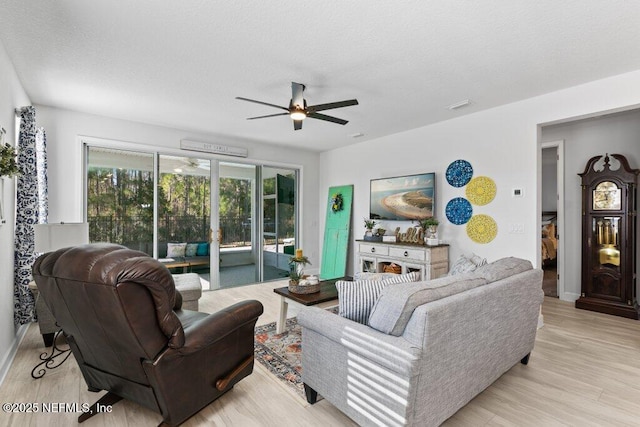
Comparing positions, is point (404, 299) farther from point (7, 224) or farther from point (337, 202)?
point (337, 202)

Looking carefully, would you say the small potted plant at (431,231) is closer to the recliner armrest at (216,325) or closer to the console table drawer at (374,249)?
the console table drawer at (374,249)

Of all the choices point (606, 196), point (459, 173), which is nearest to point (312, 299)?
point (459, 173)

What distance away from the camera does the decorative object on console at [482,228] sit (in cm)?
391

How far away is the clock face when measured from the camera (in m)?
3.82

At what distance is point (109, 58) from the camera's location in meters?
2.66

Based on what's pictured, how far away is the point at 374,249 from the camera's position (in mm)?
4898

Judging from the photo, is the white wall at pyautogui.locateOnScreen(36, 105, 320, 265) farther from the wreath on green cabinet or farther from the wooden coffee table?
the wooden coffee table

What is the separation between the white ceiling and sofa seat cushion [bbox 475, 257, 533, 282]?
5.66ft

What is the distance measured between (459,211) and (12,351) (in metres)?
5.00

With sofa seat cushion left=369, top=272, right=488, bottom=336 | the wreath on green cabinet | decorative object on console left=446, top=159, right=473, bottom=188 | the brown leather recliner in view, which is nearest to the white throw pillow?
the wreath on green cabinet

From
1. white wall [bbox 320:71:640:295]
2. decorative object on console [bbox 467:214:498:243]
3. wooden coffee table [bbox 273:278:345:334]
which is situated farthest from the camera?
decorative object on console [bbox 467:214:498:243]

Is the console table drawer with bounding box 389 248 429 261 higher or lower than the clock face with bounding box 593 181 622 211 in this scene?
lower

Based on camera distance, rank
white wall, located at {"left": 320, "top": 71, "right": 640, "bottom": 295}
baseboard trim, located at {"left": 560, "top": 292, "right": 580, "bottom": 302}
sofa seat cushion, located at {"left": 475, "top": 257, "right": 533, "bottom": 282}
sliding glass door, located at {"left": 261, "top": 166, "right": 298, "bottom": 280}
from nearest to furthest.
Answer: sofa seat cushion, located at {"left": 475, "top": 257, "right": 533, "bottom": 282} < white wall, located at {"left": 320, "top": 71, "right": 640, "bottom": 295} < baseboard trim, located at {"left": 560, "top": 292, "right": 580, "bottom": 302} < sliding glass door, located at {"left": 261, "top": 166, "right": 298, "bottom": 280}

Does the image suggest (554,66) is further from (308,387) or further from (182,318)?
(182,318)
